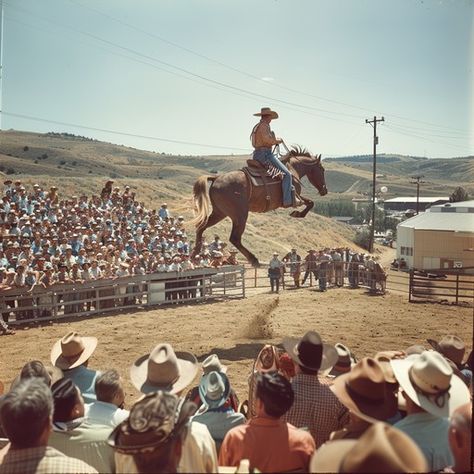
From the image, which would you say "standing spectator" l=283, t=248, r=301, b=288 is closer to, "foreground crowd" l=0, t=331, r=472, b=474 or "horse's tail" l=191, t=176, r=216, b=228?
"horse's tail" l=191, t=176, r=216, b=228

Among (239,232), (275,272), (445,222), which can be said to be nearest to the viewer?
(239,232)

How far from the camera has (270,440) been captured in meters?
2.52

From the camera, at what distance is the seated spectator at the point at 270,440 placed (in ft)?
8.13

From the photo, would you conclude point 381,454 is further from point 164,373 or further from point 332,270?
point 332,270

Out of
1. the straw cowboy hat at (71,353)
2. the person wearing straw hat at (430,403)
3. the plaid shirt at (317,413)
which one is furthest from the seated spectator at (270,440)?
the straw cowboy hat at (71,353)

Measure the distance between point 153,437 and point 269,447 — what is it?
0.70m

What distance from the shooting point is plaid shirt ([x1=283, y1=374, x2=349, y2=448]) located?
128 inches

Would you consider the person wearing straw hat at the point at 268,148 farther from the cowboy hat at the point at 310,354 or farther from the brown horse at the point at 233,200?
the cowboy hat at the point at 310,354

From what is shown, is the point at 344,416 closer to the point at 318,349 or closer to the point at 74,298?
the point at 318,349

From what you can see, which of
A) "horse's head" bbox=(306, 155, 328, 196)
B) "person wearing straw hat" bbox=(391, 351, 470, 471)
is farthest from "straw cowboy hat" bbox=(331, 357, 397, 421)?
"horse's head" bbox=(306, 155, 328, 196)

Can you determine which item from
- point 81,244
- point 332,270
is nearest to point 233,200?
point 81,244

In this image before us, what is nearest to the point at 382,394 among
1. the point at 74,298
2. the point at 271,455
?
the point at 271,455

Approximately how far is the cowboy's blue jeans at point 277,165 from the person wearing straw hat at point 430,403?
681 cm

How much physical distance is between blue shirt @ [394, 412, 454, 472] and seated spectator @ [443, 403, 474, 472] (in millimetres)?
45
